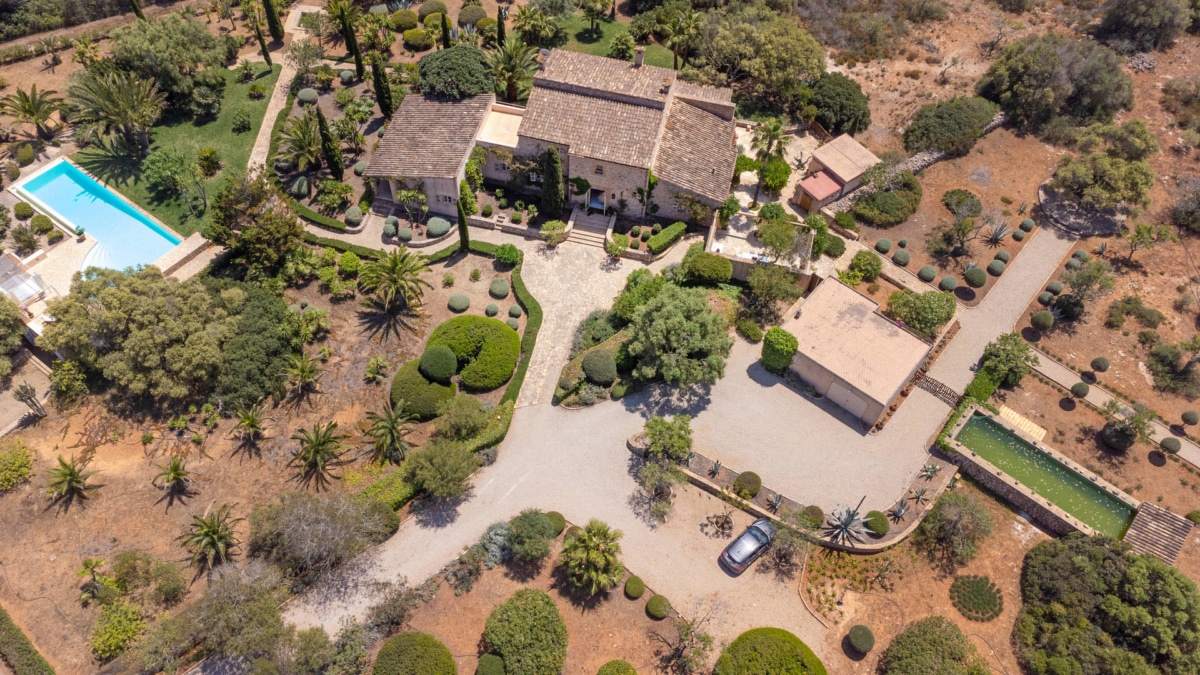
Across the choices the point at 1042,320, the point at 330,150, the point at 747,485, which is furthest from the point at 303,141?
the point at 1042,320

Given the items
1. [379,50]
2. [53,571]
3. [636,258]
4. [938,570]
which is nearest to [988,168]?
[636,258]

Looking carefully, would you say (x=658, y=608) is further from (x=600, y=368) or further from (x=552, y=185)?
(x=552, y=185)

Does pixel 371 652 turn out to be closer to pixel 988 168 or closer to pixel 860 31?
pixel 988 168

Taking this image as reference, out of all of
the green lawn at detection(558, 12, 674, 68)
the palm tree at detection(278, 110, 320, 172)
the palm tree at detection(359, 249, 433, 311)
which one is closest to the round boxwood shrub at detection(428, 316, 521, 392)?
the palm tree at detection(359, 249, 433, 311)

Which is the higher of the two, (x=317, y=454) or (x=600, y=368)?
(x=600, y=368)

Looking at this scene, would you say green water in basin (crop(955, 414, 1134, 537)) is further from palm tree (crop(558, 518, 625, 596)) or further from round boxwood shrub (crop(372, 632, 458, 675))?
round boxwood shrub (crop(372, 632, 458, 675))
